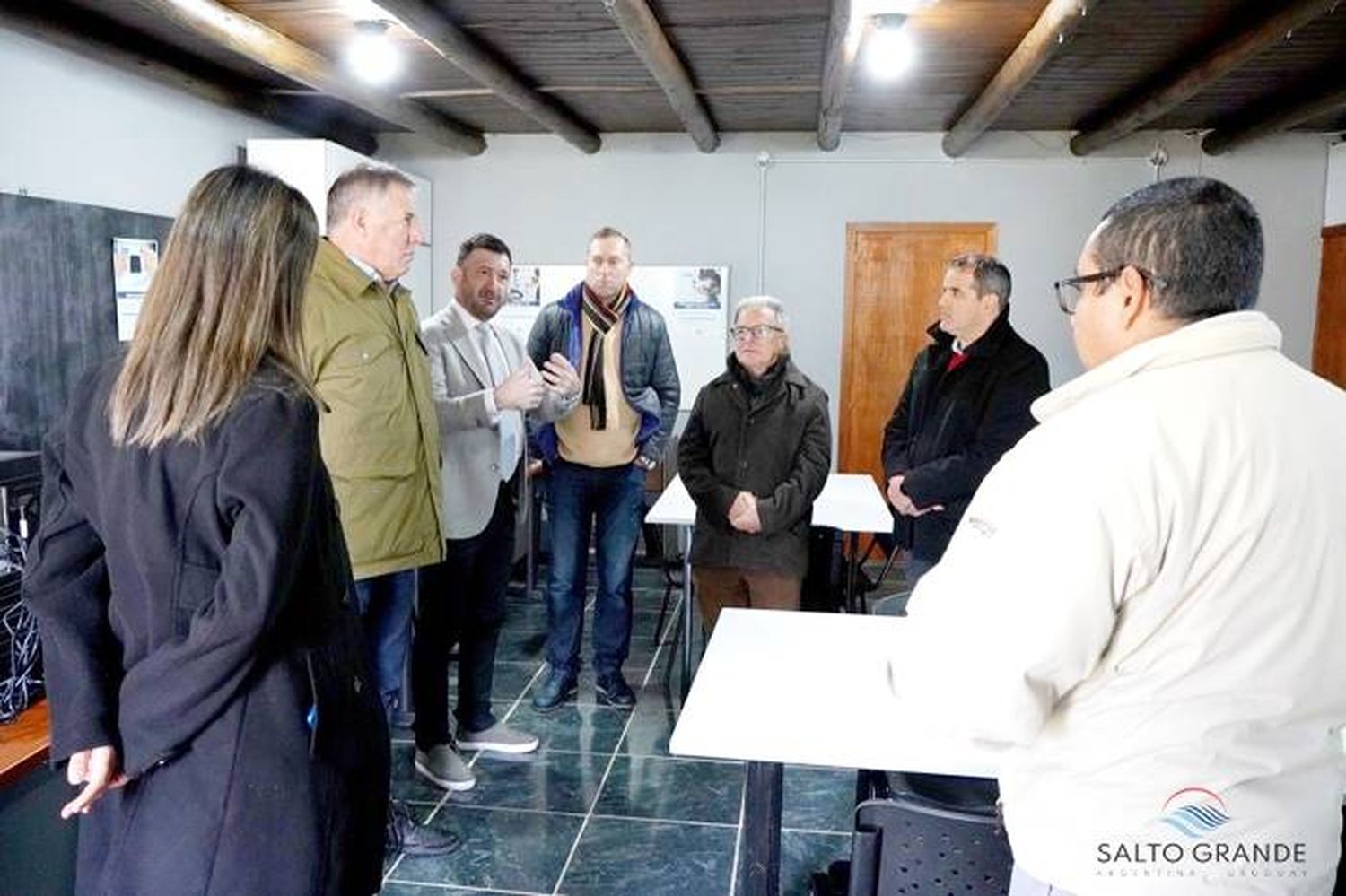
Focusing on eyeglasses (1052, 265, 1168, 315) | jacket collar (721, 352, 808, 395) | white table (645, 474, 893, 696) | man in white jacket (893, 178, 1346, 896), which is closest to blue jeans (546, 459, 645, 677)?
white table (645, 474, 893, 696)

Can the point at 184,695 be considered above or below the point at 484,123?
below

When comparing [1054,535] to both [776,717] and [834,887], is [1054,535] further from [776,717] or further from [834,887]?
[834,887]

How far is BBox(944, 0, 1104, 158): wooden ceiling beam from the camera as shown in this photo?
138 inches

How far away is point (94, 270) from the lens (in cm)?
401

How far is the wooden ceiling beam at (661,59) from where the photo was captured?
3.47 m

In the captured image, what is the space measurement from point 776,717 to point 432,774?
1.58 meters

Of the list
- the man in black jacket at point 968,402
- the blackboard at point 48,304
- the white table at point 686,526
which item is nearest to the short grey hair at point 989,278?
the man in black jacket at point 968,402

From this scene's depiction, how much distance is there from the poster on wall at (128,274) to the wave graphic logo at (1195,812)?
4.12 m

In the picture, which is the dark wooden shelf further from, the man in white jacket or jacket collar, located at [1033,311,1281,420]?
jacket collar, located at [1033,311,1281,420]

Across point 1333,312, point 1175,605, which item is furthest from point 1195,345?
point 1333,312

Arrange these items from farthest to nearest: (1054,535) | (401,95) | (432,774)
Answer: (401,95), (432,774), (1054,535)

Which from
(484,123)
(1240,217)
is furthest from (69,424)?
(484,123)

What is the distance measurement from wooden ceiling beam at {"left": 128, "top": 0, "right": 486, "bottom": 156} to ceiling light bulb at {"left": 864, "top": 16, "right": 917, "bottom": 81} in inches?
90.5

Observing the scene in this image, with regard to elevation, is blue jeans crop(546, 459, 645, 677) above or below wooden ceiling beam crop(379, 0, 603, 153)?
below
